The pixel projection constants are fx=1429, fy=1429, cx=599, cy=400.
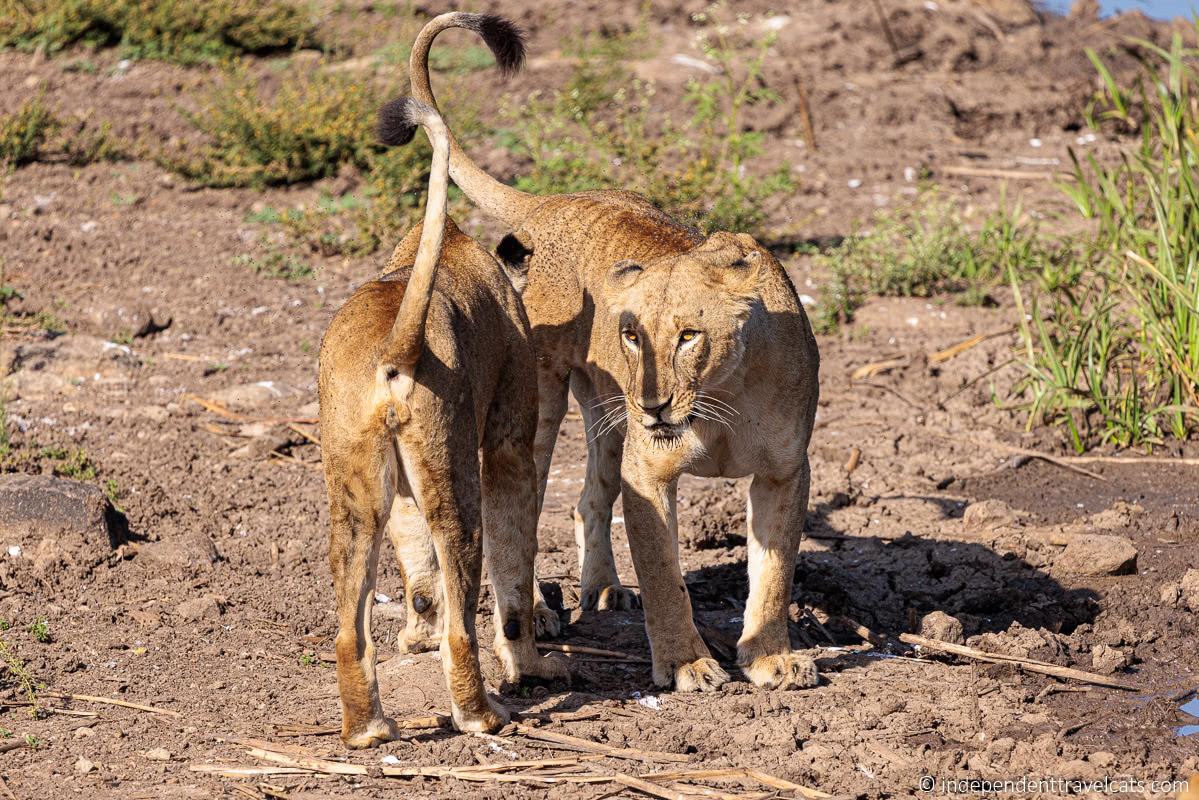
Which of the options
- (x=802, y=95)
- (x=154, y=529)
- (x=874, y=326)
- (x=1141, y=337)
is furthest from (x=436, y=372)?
(x=802, y=95)

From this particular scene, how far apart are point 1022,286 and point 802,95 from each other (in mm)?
4775

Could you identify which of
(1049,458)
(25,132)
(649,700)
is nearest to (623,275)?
(649,700)

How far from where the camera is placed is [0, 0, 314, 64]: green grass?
1552 centimetres

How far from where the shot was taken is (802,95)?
1555cm

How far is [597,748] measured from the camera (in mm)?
5133

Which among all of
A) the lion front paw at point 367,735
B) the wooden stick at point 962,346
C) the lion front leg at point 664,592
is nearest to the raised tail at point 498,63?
the lion front leg at point 664,592

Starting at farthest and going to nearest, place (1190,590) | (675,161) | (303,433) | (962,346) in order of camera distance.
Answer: (675,161) → (962,346) → (303,433) → (1190,590)

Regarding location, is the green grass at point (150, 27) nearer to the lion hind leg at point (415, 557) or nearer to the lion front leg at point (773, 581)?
the lion hind leg at point (415, 557)

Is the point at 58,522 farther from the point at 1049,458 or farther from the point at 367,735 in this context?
the point at 1049,458

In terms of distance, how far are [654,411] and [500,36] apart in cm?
218

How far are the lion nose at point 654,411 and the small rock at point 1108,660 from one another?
2.32 metres

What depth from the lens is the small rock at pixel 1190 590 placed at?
659 centimetres

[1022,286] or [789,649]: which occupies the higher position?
[789,649]

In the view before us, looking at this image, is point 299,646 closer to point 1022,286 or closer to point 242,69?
point 1022,286
